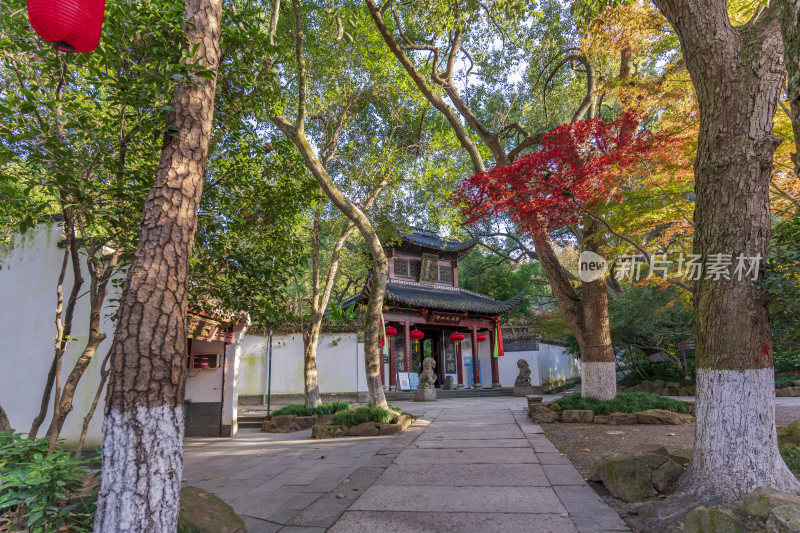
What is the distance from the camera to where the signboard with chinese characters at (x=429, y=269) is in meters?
19.8

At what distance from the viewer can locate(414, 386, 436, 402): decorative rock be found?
1570cm

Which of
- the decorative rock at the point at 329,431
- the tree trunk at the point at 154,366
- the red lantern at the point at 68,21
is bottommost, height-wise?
the decorative rock at the point at 329,431

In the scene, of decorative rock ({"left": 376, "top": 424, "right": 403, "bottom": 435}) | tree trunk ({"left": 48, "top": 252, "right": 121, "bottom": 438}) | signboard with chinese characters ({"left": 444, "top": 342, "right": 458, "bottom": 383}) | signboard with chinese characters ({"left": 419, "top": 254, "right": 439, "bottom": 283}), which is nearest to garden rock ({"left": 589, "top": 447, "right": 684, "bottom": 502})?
decorative rock ({"left": 376, "top": 424, "right": 403, "bottom": 435})

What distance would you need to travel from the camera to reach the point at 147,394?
7.10 ft

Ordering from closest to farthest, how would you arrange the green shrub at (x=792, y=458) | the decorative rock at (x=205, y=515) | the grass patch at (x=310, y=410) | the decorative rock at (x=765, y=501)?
the decorative rock at (x=765, y=501), the decorative rock at (x=205, y=515), the green shrub at (x=792, y=458), the grass patch at (x=310, y=410)

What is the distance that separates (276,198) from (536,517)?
4.41 metres

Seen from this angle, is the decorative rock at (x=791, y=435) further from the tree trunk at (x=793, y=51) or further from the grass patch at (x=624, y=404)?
the tree trunk at (x=793, y=51)

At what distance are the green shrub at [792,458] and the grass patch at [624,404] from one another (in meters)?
3.80

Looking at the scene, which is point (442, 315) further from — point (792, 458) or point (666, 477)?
point (666, 477)

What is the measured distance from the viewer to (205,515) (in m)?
2.83

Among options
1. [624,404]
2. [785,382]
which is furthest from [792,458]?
[785,382]

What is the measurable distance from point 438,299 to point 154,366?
54.6 feet

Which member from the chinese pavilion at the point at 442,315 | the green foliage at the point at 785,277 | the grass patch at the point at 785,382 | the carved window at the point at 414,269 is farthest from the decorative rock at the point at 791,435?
the carved window at the point at 414,269

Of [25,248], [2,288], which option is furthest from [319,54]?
[2,288]
